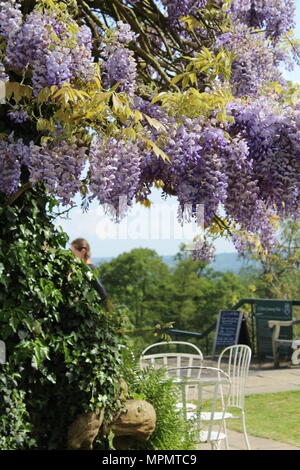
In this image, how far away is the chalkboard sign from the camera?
1031cm

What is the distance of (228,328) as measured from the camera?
34.3 feet

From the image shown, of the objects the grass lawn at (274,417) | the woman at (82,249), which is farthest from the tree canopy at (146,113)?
the grass lawn at (274,417)

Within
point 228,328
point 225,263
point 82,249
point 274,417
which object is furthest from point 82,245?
point 225,263

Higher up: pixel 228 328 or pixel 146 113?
pixel 146 113

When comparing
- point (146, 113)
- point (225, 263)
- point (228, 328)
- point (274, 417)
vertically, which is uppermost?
point (146, 113)

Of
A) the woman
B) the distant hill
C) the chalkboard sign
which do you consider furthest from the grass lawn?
the distant hill

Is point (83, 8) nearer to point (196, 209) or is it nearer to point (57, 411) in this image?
point (196, 209)

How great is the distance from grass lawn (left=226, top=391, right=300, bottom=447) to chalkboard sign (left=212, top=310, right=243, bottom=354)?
2.63 meters

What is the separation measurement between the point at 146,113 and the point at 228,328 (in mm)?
→ 7210

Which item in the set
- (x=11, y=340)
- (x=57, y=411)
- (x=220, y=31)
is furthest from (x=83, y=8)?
(x=57, y=411)

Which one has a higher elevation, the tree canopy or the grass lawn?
the tree canopy

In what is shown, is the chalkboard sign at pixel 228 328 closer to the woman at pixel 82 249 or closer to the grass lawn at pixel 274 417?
the grass lawn at pixel 274 417

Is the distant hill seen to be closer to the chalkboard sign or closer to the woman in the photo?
the chalkboard sign

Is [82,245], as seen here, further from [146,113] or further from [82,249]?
[146,113]
